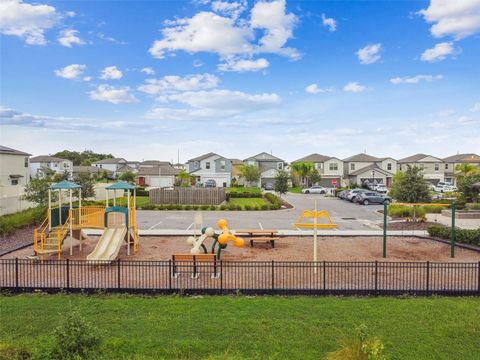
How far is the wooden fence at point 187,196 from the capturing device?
38.4 metres

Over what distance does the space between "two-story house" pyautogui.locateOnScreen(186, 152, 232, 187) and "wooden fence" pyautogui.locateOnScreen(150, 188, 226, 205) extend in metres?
26.4

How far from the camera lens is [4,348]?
7516mm

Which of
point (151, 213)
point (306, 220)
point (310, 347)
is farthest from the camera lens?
point (151, 213)

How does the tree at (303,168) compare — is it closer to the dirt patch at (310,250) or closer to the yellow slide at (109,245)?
the dirt patch at (310,250)

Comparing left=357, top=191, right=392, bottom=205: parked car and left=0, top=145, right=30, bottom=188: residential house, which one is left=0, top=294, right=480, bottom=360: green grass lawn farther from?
left=0, top=145, right=30, bottom=188: residential house

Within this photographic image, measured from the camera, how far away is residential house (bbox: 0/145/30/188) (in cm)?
4059

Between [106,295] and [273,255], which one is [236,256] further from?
[106,295]

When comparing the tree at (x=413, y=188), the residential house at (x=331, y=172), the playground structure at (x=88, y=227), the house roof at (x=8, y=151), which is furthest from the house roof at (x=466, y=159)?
the playground structure at (x=88, y=227)

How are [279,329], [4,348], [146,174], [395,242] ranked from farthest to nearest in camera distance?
1. [146,174]
2. [395,242]
3. [279,329]
4. [4,348]

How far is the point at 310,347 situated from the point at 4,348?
20.7 feet

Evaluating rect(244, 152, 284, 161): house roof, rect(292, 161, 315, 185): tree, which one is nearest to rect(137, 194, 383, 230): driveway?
rect(292, 161, 315, 185): tree

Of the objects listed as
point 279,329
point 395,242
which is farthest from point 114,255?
point 395,242

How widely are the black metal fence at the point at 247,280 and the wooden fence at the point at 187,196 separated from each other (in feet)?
78.1

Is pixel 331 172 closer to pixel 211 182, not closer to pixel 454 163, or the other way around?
pixel 211 182
